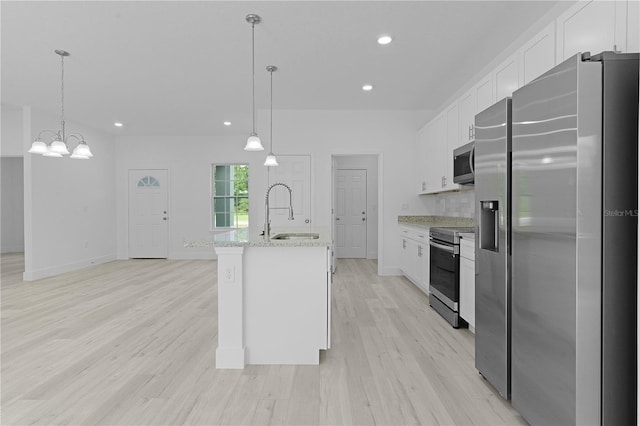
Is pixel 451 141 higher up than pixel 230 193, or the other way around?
pixel 451 141

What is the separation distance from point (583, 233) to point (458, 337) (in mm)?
1952

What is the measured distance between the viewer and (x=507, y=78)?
314 cm

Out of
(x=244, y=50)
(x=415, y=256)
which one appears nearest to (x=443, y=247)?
(x=415, y=256)

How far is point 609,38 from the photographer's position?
2014 mm

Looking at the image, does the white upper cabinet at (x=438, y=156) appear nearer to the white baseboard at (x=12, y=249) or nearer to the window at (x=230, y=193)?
the window at (x=230, y=193)

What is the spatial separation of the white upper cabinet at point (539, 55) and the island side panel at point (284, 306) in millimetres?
2180

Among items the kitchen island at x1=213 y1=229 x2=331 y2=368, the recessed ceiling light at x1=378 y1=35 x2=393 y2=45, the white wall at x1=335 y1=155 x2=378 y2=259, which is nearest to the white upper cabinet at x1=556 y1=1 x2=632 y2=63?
the recessed ceiling light at x1=378 y1=35 x2=393 y2=45

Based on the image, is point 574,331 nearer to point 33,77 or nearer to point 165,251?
point 33,77

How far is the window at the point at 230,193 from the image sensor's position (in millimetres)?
8211

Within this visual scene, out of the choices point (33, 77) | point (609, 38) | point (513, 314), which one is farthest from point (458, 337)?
point (33, 77)

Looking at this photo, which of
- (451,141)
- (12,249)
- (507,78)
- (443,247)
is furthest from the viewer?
(12,249)

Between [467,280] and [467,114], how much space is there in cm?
192

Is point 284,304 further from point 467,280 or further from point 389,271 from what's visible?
point 389,271

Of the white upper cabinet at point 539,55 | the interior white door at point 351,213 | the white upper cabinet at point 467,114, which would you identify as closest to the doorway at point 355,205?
the interior white door at point 351,213
